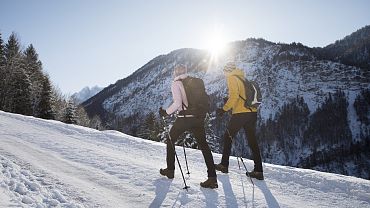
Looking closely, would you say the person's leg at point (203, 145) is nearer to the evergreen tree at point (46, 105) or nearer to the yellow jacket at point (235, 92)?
the yellow jacket at point (235, 92)

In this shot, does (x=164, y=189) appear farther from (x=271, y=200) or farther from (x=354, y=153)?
(x=354, y=153)

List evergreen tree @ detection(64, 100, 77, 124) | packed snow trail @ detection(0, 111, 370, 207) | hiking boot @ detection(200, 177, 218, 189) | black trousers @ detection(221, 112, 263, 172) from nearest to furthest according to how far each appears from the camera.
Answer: packed snow trail @ detection(0, 111, 370, 207) < hiking boot @ detection(200, 177, 218, 189) < black trousers @ detection(221, 112, 263, 172) < evergreen tree @ detection(64, 100, 77, 124)

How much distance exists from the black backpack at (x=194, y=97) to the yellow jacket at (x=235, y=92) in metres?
0.75

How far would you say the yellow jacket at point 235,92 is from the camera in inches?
265

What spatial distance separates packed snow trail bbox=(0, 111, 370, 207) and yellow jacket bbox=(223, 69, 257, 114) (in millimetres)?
1455

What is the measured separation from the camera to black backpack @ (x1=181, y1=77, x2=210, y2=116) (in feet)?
20.0

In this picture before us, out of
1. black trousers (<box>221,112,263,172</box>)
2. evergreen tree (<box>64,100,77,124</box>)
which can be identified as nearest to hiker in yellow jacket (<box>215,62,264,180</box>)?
black trousers (<box>221,112,263,172</box>)

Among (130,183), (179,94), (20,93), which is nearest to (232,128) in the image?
(179,94)

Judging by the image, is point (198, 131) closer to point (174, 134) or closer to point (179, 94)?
point (174, 134)

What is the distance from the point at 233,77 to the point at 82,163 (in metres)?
3.57

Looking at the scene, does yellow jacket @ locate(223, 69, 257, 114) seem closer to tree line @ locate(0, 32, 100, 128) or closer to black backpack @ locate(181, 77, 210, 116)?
black backpack @ locate(181, 77, 210, 116)

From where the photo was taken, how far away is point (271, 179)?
7.23 m

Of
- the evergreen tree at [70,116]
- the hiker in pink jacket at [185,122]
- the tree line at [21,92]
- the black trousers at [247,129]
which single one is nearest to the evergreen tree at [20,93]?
the tree line at [21,92]

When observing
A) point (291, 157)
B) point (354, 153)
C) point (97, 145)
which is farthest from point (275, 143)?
A: point (97, 145)
